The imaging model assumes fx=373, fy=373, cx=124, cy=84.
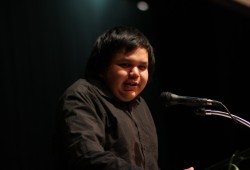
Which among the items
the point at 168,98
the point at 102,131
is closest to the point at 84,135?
the point at 102,131

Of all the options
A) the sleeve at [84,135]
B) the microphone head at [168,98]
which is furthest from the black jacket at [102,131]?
the microphone head at [168,98]

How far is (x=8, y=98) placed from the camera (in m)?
2.28

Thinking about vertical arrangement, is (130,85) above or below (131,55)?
below

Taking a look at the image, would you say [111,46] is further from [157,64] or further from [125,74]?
[157,64]

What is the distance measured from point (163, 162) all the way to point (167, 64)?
890mm

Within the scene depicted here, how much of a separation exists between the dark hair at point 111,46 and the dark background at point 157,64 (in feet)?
2.68

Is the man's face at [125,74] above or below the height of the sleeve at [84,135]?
above

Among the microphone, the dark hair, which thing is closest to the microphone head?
the microphone

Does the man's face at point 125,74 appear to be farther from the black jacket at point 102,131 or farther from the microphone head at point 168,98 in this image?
the microphone head at point 168,98

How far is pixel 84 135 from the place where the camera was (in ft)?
4.29

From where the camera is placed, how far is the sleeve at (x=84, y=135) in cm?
125

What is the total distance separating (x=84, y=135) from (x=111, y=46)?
499 mm

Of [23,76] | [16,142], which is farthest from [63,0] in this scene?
[16,142]

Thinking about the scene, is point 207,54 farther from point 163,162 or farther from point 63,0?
point 63,0
